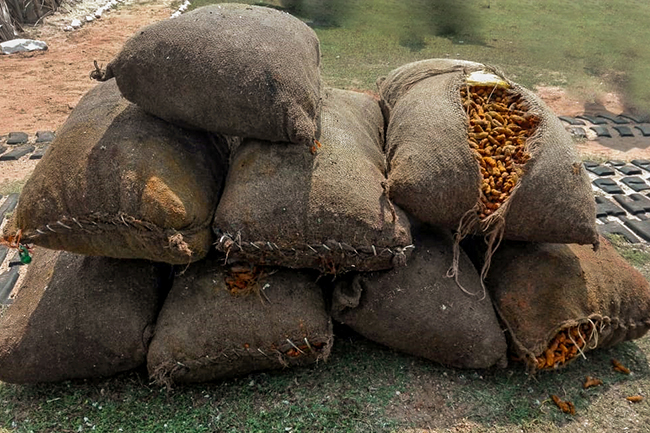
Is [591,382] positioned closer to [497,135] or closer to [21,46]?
[497,135]

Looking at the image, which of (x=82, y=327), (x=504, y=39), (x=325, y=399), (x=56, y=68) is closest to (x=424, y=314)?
(x=325, y=399)

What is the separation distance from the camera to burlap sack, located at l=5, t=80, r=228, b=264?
2.12m

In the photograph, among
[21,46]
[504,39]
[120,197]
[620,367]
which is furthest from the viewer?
[504,39]

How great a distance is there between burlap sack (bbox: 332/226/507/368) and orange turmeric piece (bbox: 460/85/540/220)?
0.41 meters

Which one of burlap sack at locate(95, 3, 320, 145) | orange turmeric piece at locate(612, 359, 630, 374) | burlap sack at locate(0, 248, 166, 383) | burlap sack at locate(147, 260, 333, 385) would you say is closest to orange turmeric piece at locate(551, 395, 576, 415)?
orange turmeric piece at locate(612, 359, 630, 374)

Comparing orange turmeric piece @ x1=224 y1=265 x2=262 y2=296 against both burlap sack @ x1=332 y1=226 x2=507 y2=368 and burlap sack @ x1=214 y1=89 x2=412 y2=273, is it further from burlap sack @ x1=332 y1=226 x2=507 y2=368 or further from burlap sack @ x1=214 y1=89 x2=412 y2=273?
burlap sack @ x1=332 y1=226 x2=507 y2=368

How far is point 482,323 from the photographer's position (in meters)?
2.45

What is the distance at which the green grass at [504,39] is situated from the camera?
763cm

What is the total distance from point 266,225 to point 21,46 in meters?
8.04

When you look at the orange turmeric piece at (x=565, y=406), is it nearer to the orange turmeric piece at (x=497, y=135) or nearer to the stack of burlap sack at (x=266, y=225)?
the stack of burlap sack at (x=266, y=225)

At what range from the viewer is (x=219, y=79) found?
7.34 ft

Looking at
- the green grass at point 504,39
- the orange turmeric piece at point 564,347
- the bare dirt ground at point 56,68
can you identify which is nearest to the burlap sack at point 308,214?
the orange turmeric piece at point 564,347

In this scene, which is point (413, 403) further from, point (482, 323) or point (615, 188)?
point (615, 188)

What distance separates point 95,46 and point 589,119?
290 inches
